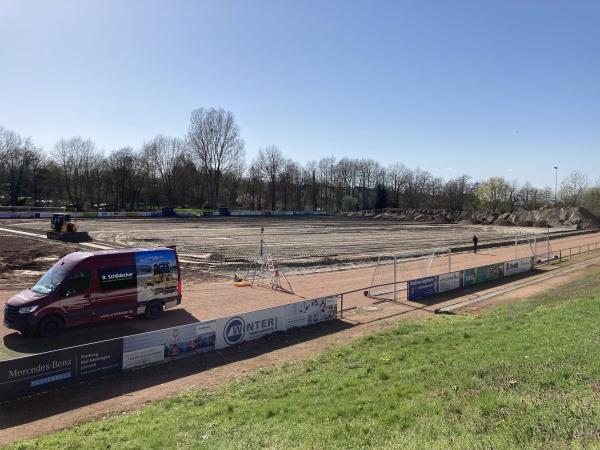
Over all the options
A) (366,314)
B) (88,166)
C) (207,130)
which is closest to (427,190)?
(207,130)

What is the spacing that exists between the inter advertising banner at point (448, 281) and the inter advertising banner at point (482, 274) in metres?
1.01

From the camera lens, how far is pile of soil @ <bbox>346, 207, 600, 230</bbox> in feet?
316

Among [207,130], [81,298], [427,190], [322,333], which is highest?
[207,130]

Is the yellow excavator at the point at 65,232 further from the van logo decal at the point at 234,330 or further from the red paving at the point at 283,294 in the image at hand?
the van logo decal at the point at 234,330

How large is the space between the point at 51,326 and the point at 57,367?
4.17 m

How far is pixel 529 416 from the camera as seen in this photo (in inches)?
276

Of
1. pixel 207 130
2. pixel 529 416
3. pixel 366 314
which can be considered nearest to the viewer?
pixel 529 416


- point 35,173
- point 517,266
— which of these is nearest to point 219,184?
point 35,173

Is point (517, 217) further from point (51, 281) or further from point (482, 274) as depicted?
point (51, 281)

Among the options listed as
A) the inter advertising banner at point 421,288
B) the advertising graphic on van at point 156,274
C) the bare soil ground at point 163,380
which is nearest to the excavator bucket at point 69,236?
the advertising graphic on van at point 156,274

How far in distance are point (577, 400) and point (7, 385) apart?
1303 centimetres

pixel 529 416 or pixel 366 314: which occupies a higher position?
pixel 529 416

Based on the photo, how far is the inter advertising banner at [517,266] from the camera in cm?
3581

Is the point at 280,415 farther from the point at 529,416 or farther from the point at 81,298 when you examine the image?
the point at 81,298
